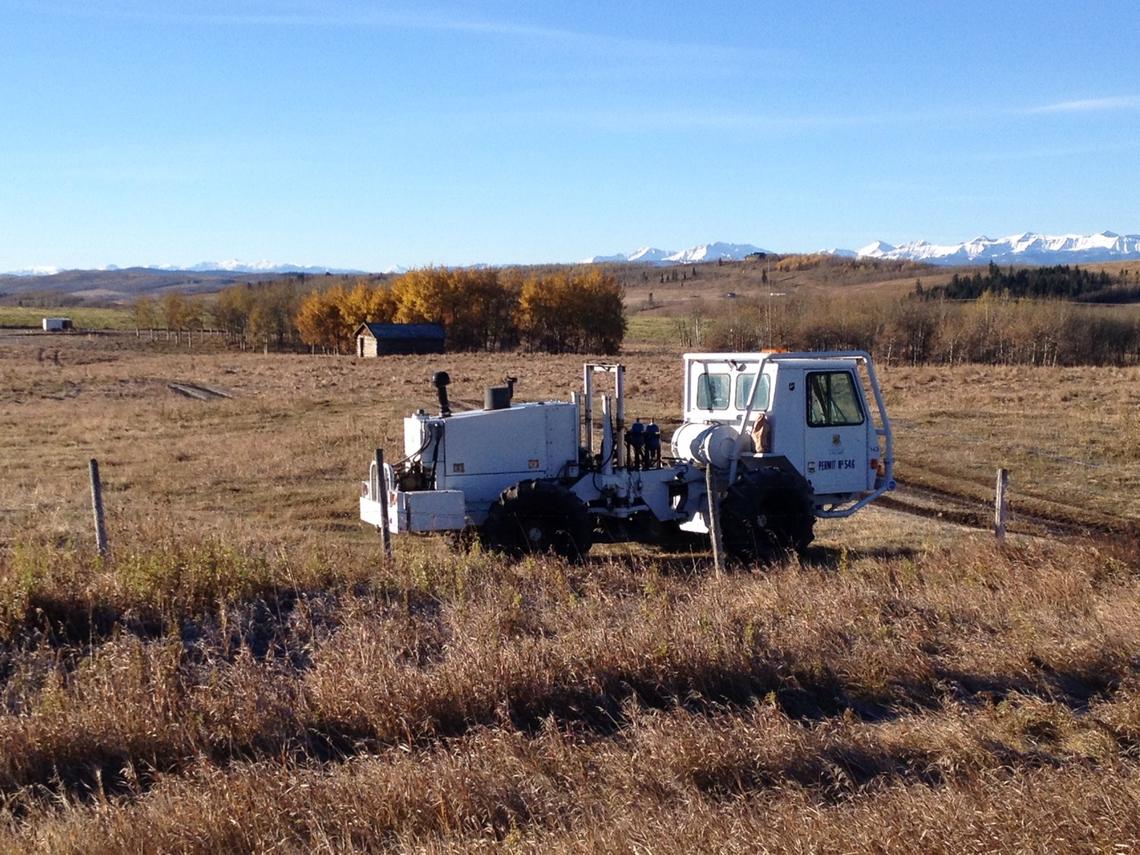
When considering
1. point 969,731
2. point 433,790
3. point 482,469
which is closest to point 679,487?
point 482,469

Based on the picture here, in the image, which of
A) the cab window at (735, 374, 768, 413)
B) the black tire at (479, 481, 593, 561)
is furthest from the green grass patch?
the black tire at (479, 481, 593, 561)

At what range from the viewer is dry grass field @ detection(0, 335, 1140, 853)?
5586mm

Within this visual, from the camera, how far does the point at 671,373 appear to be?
52.4 m

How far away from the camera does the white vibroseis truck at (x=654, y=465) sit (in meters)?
13.0

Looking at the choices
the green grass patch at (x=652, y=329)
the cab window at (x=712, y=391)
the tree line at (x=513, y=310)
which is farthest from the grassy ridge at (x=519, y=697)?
the green grass patch at (x=652, y=329)

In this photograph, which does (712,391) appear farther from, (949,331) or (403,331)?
(403,331)

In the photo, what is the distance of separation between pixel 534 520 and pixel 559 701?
5.64 m

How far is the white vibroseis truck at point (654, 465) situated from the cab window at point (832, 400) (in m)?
0.01

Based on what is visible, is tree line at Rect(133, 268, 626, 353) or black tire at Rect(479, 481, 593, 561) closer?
black tire at Rect(479, 481, 593, 561)

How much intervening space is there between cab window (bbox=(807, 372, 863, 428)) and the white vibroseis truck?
1cm

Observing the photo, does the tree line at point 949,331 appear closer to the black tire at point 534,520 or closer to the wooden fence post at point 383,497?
the black tire at point 534,520

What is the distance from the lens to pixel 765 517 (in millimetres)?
13586

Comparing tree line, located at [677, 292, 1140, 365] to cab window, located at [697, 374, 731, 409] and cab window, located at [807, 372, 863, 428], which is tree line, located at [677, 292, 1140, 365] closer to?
cab window, located at [807, 372, 863, 428]

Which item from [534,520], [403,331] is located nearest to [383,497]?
[534,520]
